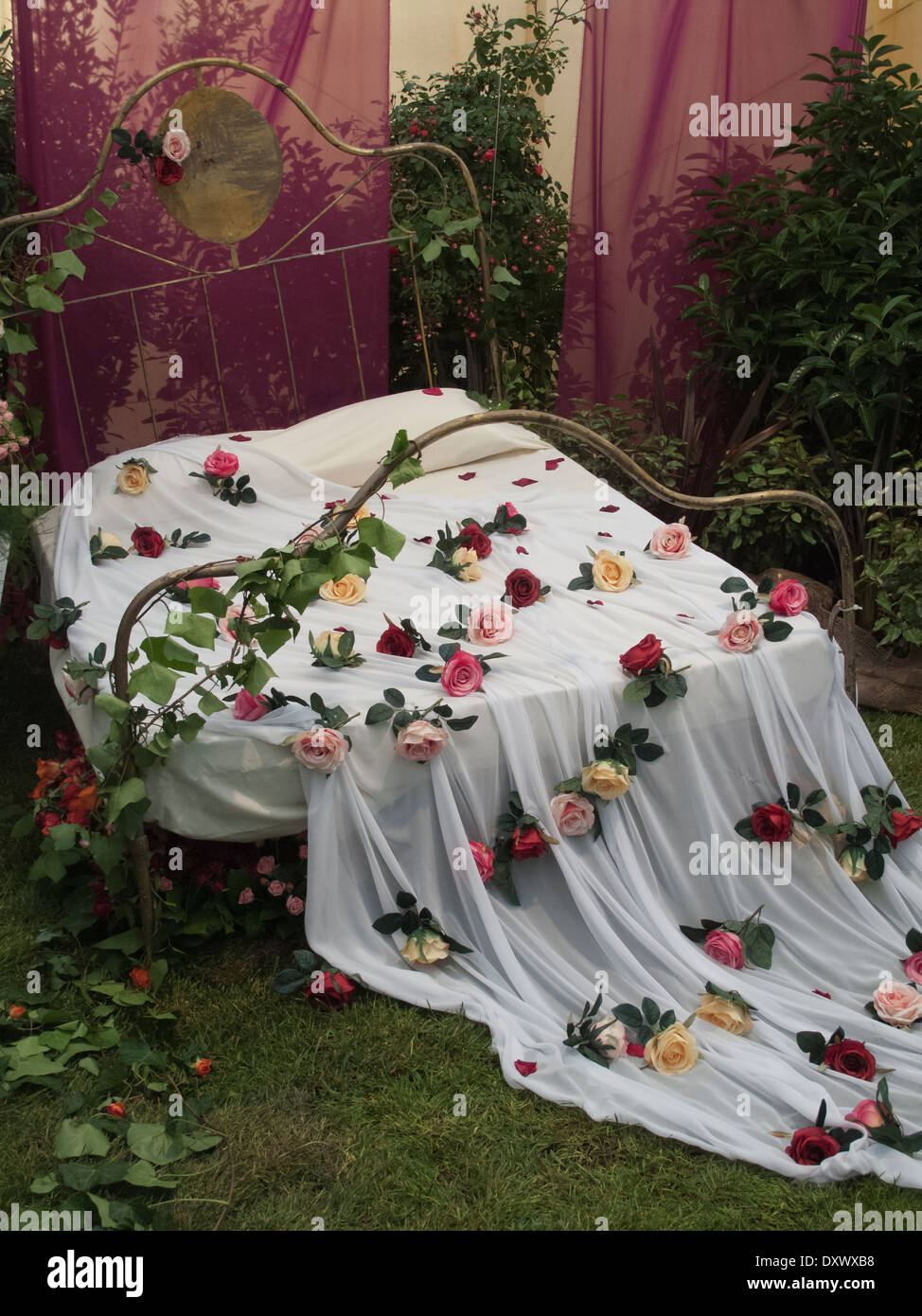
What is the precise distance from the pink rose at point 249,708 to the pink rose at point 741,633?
100cm

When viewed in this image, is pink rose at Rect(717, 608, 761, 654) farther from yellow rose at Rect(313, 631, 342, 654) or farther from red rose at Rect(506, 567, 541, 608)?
yellow rose at Rect(313, 631, 342, 654)

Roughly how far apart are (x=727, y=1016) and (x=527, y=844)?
493 millimetres

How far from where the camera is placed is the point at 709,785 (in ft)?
8.55

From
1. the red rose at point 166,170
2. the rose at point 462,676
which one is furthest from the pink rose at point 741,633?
the red rose at point 166,170

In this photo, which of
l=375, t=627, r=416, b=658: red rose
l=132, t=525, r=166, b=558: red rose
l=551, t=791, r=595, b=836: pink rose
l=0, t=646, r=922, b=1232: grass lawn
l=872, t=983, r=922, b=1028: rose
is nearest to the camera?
l=0, t=646, r=922, b=1232: grass lawn

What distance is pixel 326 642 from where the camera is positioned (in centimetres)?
271

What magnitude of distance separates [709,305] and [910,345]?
0.71 m

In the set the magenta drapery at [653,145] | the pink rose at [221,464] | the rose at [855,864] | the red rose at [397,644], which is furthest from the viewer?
the magenta drapery at [653,145]

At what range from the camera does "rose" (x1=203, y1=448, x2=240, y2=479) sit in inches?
143

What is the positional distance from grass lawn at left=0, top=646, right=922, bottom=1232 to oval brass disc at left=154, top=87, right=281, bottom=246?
227 cm

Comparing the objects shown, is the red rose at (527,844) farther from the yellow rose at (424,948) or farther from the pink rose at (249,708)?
the pink rose at (249,708)

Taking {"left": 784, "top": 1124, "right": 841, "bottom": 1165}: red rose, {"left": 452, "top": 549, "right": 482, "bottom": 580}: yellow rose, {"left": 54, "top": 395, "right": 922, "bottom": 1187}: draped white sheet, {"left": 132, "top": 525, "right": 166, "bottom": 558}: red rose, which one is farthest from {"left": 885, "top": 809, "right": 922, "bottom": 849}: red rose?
{"left": 132, "top": 525, "right": 166, "bottom": 558}: red rose

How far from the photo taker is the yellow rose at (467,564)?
3.16 m
